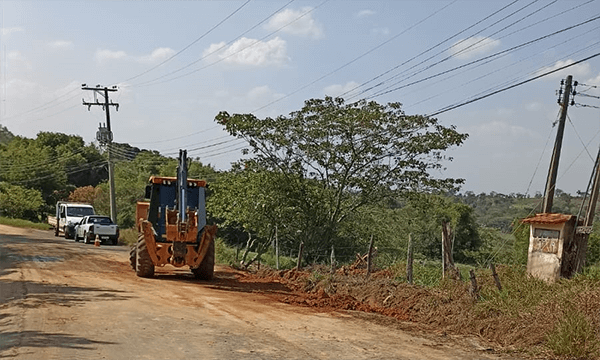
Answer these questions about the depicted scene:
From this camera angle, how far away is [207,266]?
2195cm

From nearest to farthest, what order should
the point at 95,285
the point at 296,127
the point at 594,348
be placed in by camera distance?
the point at 594,348 < the point at 95,285 < the point at 296,127

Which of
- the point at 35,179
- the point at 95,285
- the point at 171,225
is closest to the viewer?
the point at 95,285

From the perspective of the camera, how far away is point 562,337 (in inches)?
454

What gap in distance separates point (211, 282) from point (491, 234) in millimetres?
47685

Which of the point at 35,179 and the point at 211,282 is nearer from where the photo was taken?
the point at 211,282

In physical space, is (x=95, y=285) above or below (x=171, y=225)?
below

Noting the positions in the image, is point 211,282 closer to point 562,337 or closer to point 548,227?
point 548,227

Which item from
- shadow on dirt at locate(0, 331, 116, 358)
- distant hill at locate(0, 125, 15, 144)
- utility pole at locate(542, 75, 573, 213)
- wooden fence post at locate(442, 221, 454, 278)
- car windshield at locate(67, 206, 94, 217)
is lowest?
shadow on dirt at locate(0, 331, 116, 358)

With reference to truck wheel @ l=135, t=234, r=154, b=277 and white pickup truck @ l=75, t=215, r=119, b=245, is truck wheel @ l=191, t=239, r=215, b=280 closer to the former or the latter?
truck wheel @ l=135, t=234, r=154, b=277

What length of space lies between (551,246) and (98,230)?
2943 cm

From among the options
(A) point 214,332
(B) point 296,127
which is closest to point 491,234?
(B) point 296,127

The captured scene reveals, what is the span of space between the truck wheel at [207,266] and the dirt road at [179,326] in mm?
1608

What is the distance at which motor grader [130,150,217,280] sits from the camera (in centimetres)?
2109

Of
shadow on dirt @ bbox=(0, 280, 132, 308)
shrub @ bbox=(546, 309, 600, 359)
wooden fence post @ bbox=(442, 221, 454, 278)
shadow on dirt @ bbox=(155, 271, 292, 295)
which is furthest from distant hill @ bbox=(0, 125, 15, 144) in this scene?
shrub @ bbox=(546, 309, 600, 359)
